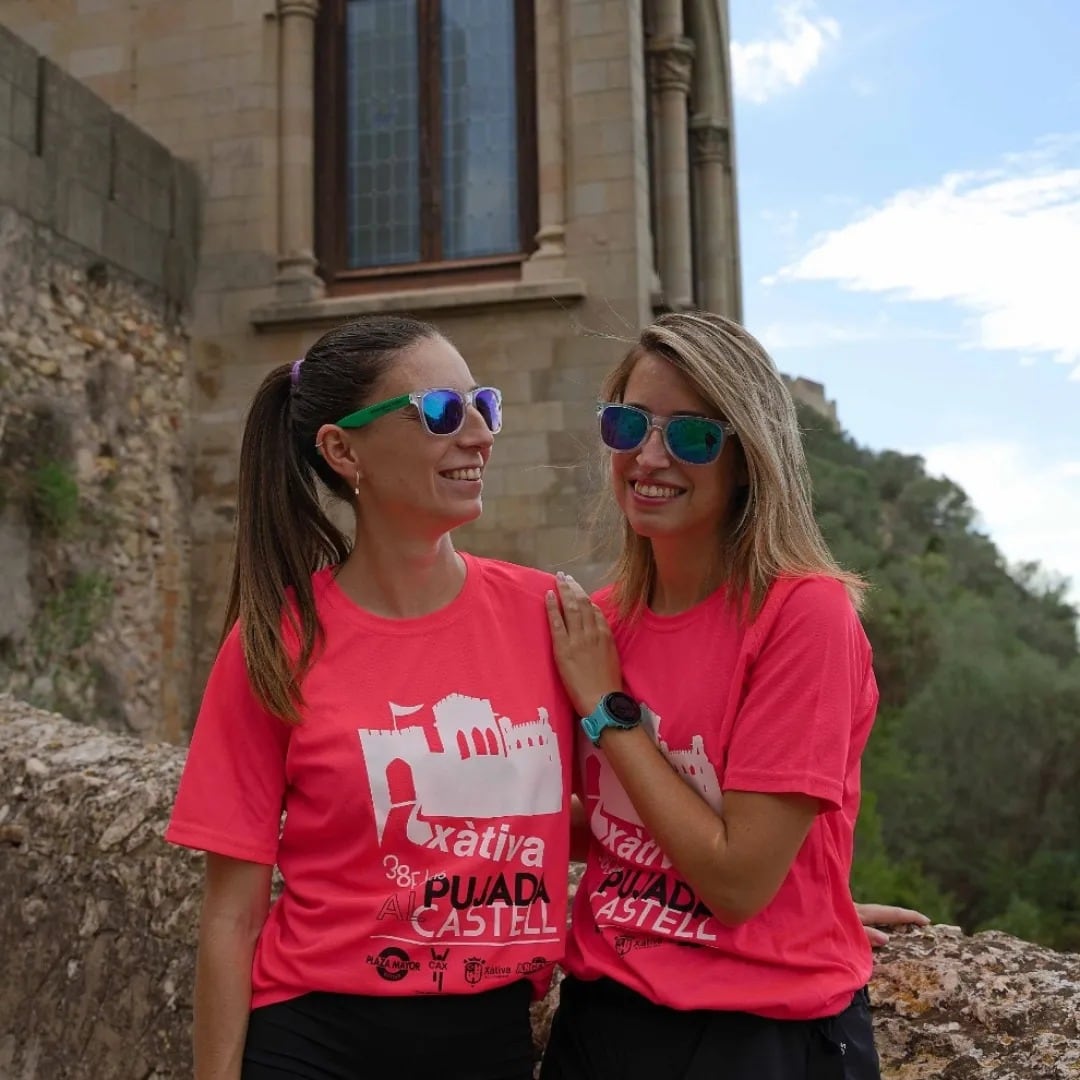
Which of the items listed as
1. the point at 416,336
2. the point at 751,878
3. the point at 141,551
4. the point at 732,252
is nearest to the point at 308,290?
the point at 141,551

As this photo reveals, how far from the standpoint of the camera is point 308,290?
32.3 ft

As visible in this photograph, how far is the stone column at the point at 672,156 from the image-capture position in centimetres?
1108

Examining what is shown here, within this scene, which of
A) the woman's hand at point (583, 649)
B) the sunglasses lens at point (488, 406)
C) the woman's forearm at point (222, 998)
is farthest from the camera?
the sunglasses lens at point (488, 406)

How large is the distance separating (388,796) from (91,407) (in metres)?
7.42

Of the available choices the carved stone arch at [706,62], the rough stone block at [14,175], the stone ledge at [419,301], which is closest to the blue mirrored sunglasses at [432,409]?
the rough stone block at [14,175]

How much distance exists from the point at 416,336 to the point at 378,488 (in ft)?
0.78

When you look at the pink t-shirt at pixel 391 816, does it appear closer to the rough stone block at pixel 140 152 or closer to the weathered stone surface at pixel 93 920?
the weathered stone surface at pixel 93 920

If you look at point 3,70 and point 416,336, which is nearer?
point 416,336

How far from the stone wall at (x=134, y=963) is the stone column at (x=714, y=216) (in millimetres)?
10279

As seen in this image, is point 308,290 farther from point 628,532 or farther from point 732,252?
point 628,532

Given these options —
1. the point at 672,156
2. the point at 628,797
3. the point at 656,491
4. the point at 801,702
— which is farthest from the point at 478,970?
the point at 672,156

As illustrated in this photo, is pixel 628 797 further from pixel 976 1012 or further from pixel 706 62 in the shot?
pixel 706 62

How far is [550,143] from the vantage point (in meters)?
9.43

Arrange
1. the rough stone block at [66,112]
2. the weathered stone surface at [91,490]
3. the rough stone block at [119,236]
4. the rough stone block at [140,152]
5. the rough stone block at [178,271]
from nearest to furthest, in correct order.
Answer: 1. the weathered stone surface at [91,490]
2. the rough stone block at [66,112]
3. the rough stone block at [119,236]
4. the rough stone block at [140,152]
5. the rough stone block at [178,271]
